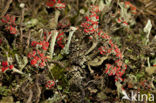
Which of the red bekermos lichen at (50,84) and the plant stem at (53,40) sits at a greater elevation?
the plant stem at (53,40)

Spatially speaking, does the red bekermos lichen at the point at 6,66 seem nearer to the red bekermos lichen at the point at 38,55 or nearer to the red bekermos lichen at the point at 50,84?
the red bekermos lichen at the point at 38,55

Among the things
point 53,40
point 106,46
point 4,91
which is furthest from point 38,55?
point 106,46

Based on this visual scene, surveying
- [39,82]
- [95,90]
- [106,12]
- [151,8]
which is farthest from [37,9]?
[151,8]

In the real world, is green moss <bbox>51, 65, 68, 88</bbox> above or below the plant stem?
below

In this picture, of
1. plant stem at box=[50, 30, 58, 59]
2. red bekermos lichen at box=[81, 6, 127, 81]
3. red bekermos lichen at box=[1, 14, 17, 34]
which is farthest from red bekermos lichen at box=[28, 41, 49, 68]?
red bekermos lichen at box=[81, 6, 127, 81]

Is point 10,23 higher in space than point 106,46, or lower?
higher

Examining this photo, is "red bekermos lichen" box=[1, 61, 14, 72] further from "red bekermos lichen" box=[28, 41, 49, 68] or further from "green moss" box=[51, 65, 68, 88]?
"green moss" box=[51, 65, 68, 88]

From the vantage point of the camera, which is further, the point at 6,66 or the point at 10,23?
the point at 10,23

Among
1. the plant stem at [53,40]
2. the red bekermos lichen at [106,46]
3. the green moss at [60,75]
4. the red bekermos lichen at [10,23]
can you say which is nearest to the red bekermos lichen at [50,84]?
the green moss at [60,75]

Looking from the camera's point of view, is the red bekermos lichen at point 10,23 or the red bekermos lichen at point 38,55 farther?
the red bekermos lichen at point 10,23

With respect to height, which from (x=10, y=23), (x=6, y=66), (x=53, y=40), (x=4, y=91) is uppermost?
(x=10, y=23)

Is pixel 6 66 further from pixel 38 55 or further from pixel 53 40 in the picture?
pixel 53 40
